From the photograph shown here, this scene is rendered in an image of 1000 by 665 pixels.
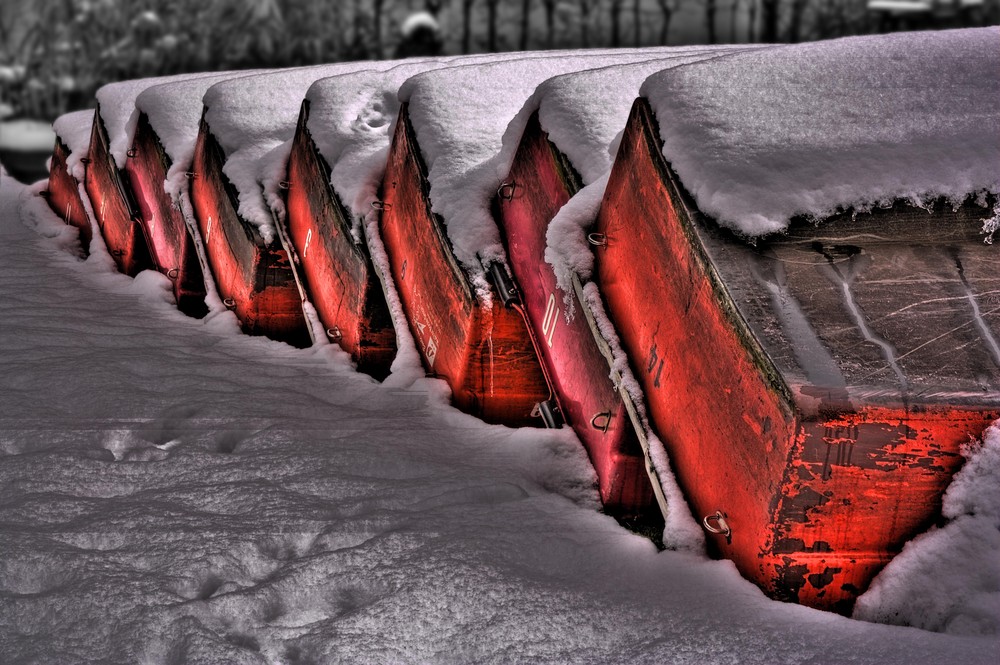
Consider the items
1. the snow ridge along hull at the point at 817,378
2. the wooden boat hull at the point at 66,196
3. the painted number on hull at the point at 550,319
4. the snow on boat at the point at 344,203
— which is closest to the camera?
the snow ridge along hull at the point at 817,378

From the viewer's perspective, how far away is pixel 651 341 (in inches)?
92.5

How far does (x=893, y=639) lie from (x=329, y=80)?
373 cm

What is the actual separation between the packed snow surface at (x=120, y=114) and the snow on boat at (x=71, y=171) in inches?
21.3

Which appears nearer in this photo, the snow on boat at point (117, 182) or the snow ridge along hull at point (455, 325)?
the snow ridge along hull at point (455, 325)

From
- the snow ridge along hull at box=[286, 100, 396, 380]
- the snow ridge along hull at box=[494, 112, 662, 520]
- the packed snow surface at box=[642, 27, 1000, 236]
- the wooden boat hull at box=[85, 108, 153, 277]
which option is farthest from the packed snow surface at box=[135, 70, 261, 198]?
the packed snow surface at box=[642, 27, 1000, 236]

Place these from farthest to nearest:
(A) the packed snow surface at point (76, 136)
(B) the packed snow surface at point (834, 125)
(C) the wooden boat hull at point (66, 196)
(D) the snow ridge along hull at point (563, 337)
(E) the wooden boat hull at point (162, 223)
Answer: (C) the wooden boat hull at point (66, 196) < (A) the packed snow surface at point (76, 136) < (E) the wooden boat hull at point (162, 223) < (D) the snow ridge along hull at point (563, 337) < (B) the packed snow surface at point (834, 125)

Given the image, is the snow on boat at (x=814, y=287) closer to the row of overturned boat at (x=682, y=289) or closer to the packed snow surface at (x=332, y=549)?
the row of overturned boat at (x=682, y=289)

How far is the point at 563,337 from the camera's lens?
9.33ft

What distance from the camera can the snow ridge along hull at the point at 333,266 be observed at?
13.0 ft

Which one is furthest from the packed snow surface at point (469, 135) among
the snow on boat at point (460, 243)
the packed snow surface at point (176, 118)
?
the packed snow surface at point (176, 118)

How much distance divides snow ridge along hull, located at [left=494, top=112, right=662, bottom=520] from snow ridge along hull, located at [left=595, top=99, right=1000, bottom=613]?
242mm

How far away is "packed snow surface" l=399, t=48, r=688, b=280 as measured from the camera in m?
3.24

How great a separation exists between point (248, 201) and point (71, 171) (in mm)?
3939

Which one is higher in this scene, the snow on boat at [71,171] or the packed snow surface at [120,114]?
the packed snow surface at [120,114]
